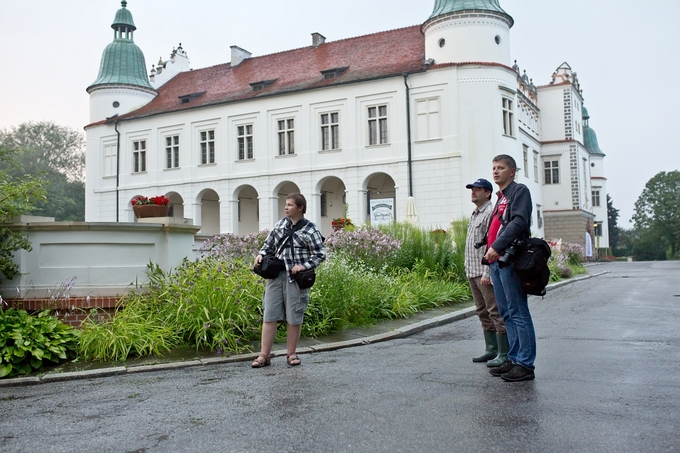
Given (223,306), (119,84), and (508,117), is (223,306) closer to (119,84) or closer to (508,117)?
(508,117)

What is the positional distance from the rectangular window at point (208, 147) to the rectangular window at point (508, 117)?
17779 millimetres

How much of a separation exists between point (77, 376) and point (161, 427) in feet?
8.34

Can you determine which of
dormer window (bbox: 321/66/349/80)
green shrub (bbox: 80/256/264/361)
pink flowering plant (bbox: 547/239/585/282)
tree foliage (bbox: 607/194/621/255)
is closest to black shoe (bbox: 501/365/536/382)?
green shrub (bbox: 80/256/264/361)

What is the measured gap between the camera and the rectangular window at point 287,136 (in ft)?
125

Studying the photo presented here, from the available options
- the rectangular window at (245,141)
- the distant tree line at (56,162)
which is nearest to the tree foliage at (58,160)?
the distant tree line at (56,162)

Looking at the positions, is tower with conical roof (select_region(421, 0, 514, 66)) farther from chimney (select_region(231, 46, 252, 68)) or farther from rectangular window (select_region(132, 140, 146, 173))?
rectangular window (select_region(132, 140, 146, 173))

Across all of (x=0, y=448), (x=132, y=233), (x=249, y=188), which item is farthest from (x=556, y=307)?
(x=249, y=188)

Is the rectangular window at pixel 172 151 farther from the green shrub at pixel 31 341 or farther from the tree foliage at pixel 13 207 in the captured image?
the green shrub at pixel 31 341

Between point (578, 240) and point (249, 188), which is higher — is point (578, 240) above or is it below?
below

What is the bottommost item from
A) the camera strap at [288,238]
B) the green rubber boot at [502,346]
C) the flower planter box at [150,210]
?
the green rubber boot at [502,346]

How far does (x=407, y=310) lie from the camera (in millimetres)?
10883

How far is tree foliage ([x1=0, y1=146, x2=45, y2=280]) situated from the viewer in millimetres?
8211

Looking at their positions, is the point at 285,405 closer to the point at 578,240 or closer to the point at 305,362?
the point at 305,362

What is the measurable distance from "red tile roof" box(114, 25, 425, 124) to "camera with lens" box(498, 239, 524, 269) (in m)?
30.1
